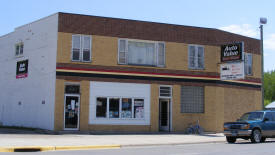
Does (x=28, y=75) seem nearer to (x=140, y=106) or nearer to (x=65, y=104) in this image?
(x=65, y=104)

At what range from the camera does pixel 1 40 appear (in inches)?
1243

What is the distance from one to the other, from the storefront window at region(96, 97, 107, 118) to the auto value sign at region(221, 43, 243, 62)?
8943 millimetres

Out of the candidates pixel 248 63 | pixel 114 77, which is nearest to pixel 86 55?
pixel 114 77

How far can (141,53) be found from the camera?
89.2 ft

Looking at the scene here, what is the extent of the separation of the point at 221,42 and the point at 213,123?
608 centimetres

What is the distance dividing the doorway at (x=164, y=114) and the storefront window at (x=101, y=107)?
4268mm

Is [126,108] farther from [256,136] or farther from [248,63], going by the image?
[248,63]

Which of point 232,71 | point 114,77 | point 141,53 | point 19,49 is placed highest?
point 19,49

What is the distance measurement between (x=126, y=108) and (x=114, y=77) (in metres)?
2.22

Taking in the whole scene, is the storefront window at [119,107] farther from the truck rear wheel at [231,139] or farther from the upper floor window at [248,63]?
the upper floor window at [248,63]

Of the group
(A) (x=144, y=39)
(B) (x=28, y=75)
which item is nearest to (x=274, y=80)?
(A) (x=144, y=39)

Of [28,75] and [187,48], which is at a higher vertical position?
[187,48]

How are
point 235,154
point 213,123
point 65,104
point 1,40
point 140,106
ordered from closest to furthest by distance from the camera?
1. point 235,154
2. point 65,104
3. point 140,106
4. point 213,123
5. point 1,40

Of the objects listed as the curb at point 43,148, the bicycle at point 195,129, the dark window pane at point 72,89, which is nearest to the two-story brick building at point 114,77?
the dark window pane at point 72,89
